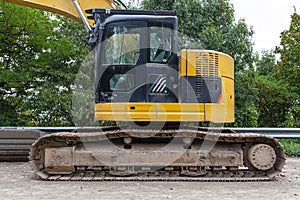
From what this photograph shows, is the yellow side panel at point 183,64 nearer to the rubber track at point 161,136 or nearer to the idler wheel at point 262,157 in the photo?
the rubber track at point 161,136

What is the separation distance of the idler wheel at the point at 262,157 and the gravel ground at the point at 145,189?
328 millimetres

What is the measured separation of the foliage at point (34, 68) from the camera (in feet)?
39.1

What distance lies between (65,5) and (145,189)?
4461mm

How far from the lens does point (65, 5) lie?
8.17 meters

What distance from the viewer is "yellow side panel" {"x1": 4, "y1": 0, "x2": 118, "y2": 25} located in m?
7.92

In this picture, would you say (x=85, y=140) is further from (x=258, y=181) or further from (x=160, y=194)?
(x=258, y=181)

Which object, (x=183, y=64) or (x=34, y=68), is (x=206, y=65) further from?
(x=34, y=68)

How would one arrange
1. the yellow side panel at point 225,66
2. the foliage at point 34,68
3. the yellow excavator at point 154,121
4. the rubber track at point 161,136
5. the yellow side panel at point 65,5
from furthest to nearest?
1. the foliage at point 34,68
2. the yellow side panel at point 65,5
3. the yellow side panel at point 225,66
4. the yellow excavator at point 154,121
5. the rubber track at point 161,136

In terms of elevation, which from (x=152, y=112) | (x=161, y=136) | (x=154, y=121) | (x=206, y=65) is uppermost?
(x=206, y=65)

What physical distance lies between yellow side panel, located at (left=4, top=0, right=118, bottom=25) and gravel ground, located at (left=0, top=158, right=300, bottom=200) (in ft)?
11.5

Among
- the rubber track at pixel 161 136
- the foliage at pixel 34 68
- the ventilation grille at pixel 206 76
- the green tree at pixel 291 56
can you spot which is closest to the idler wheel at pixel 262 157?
the rubber track at pixel 161 136

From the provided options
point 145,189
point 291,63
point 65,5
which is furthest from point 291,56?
point 145,189

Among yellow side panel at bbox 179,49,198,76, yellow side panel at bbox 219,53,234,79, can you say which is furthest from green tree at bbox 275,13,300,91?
yellow side panel at bbox 179,49,198,76

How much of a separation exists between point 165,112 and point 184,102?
0.39m
